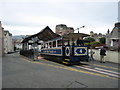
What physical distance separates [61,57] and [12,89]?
7076 millimetres

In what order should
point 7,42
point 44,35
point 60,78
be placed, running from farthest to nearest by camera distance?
point 7,42 < point 44,35 < point 60,78

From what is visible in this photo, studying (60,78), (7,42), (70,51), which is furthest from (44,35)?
(7,42)

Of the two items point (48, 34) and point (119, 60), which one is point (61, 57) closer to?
point (119, 60)

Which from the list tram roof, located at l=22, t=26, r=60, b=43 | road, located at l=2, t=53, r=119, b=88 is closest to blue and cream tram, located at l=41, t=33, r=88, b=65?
road, located at l=2, t=53, r=119, b=88

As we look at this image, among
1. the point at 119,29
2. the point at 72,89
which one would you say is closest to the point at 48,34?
the point at 119,29

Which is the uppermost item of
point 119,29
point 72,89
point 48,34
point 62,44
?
point 119,29

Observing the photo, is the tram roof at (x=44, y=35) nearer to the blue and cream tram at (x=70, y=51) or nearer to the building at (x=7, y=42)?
the blue and cream tram at (x=70, y=51)

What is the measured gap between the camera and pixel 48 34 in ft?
78.3

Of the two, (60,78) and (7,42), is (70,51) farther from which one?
(7,42)

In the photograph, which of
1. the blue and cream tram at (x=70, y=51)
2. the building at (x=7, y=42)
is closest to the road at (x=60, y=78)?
the blue and cream tram at (x=70, y=51)

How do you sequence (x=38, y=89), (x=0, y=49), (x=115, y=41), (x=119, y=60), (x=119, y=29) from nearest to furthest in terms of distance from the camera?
1. (x=38, y=89)
2. (x=119, y=60)
3. (x=0, y=49)
4. (x=119, y=29)
5. (x=115, y=41)

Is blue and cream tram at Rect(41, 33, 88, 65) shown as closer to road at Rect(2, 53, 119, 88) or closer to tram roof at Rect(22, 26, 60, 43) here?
road at Rect(2, 53, 119, 88)

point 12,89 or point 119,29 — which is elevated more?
point 119,29

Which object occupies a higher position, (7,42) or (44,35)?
(44,35)
